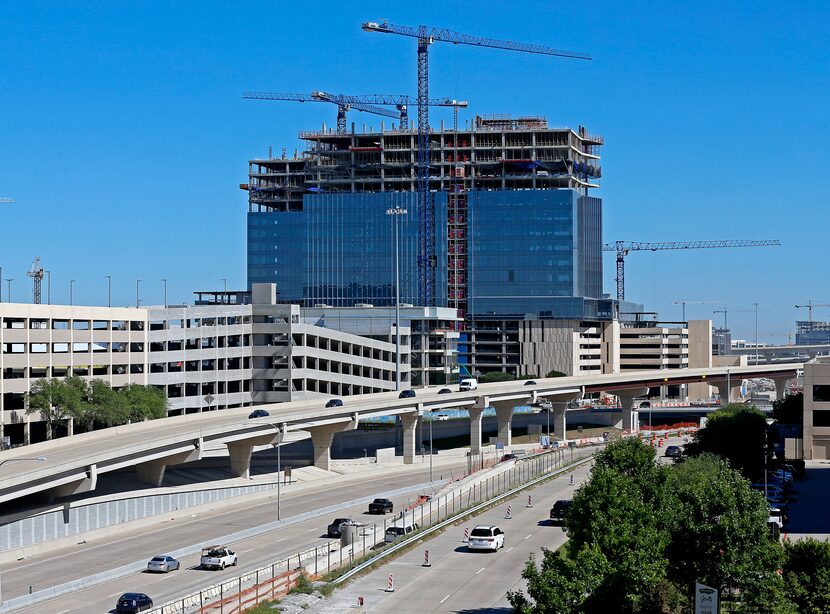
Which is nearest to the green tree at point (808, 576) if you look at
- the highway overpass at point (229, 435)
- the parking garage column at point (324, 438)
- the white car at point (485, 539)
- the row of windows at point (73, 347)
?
the white car at point (485, 539)

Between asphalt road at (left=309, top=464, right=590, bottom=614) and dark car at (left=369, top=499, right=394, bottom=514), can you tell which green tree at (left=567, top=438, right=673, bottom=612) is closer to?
asphalt road at (left=309, top=464, right=590, bottom=614)

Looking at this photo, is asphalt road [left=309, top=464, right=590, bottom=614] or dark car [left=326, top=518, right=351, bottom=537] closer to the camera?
asphalt road [left=309, top=464, right=590, bottom=614]

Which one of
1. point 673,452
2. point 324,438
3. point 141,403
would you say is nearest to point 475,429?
point 673,452

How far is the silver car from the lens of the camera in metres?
77.9

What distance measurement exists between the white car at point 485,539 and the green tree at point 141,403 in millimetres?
60102

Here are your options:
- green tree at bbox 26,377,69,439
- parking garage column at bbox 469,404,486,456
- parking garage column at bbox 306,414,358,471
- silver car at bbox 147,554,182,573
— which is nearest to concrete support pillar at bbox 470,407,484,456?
parking garage column at bbox 469,404,486,456

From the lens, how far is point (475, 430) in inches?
6186

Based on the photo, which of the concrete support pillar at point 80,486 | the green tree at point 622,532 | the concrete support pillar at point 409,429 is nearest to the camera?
the green tree at point 622,532

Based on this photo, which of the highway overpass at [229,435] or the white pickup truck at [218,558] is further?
the highway overpass at [229,435]

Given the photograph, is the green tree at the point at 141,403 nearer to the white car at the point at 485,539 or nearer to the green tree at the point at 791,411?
the white car at the point at 485,539

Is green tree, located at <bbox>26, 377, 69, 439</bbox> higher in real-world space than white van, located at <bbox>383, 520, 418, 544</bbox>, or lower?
higher

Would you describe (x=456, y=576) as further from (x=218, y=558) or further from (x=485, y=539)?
(x=218, y=558)

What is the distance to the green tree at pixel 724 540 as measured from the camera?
5850cm

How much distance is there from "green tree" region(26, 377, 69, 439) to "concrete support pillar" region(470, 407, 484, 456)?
50923mm
